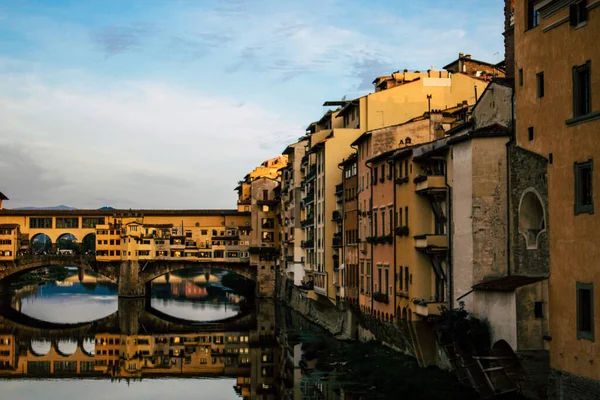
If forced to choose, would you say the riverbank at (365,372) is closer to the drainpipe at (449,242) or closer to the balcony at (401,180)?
the drainpipe at (449,242)

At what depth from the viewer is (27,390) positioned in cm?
4388

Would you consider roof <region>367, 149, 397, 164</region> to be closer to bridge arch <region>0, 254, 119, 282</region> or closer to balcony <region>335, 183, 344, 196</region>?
balcony <region>335, 183, 344, 196</region>

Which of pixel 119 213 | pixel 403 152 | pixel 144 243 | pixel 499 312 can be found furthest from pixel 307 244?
pixel 119 213

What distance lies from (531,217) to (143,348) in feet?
128

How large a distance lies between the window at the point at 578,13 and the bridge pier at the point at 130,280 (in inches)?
3293

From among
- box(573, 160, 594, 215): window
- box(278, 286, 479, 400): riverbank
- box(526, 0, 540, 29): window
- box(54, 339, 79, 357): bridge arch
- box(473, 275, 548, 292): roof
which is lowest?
box(54, 339, 79, 357): bridge arch

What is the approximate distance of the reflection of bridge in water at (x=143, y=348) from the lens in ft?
165

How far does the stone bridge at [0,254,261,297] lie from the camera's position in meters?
102

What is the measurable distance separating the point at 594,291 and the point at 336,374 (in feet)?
65.2

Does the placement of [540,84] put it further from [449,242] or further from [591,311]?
[449,242]

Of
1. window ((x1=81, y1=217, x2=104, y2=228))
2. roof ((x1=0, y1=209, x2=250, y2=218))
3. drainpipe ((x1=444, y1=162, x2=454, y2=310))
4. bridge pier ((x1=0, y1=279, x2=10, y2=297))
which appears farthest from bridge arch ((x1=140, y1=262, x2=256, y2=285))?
drainpipe ((x1=444, y1=162, x2=454, y2=310))

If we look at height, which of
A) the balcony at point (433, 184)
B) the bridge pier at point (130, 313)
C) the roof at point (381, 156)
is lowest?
the bridge pier at point (130, 313)

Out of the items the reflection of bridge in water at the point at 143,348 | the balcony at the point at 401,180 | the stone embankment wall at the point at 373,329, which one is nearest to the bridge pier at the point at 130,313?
the reflection of bridge in water at the point at 143,348

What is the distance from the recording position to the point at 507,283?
2761cm
